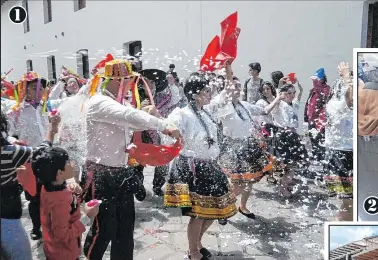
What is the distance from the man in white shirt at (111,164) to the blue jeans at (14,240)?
282mm

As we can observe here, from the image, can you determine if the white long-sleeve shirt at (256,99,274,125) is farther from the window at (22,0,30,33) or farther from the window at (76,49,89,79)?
the window at (22,0,30,33)

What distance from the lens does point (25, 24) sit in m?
1.37

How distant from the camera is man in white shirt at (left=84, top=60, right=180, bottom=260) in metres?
1.40

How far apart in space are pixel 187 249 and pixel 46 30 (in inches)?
43.7

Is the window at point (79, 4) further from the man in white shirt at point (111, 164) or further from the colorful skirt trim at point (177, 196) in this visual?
the colorful skirt trim at point (177, 196)

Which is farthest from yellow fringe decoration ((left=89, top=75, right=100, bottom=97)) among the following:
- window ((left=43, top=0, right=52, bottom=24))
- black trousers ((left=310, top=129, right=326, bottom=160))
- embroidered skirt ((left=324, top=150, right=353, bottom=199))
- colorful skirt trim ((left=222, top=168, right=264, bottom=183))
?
black trousers ((left=310, top=129, right=326, bottom=160))

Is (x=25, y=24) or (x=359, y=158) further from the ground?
(x=25, y=24)

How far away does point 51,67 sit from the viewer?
5.95ft

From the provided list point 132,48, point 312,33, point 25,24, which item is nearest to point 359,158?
point 25,24

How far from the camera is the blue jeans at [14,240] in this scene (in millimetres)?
1237

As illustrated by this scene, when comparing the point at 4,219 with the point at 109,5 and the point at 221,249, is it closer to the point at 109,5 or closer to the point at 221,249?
the point at 221,249

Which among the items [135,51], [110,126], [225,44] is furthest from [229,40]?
[135,51]

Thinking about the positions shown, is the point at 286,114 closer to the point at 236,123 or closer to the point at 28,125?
the point at 236,123

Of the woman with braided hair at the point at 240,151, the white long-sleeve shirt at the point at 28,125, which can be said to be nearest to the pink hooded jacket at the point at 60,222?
the white long-sleeve shirt at the point at 28,125
